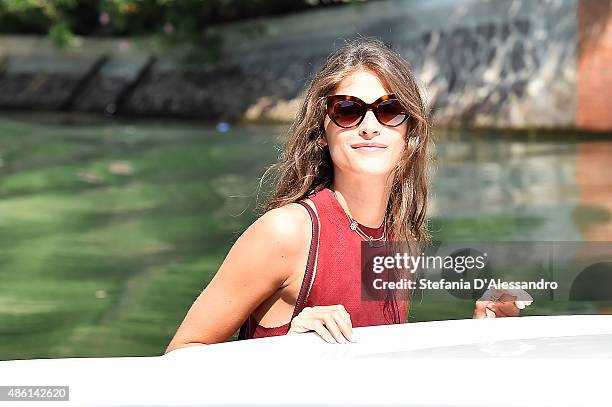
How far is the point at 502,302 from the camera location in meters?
2.27

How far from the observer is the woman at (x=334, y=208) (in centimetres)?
244

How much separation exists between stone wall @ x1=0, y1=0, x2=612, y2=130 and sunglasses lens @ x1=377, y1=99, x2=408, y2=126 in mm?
9460

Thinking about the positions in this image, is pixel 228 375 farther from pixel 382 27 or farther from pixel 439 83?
pixel 382 27

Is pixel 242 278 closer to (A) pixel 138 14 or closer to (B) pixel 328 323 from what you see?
(B) pixel 328 323

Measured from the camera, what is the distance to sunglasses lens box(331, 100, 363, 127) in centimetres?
252

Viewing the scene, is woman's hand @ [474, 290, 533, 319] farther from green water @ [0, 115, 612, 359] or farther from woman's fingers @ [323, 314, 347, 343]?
green water @ [0, 115, 612, 359]

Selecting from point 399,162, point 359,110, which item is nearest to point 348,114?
point 359,110

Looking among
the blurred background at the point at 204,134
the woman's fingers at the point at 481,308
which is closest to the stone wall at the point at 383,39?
the blurred background at the point at 204,134

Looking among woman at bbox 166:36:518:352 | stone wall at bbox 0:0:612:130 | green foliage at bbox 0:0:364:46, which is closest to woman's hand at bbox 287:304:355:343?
woman at bbox 166:36:518:352

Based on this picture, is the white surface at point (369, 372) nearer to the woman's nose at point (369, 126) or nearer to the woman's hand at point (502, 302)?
the woman's hand at point (502, 302)

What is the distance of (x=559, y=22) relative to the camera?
13320 mm

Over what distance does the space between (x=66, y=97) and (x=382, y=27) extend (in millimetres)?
4796

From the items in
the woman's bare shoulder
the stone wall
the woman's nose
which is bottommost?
the woman's bare shoulder

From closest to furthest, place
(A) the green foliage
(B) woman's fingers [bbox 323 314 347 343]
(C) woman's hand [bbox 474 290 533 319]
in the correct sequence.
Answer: (B) woman's fingers [bbox 323 314 347 343] < (C) woman's hand [bbox 474 290 533 319] < (A) the green foliage
